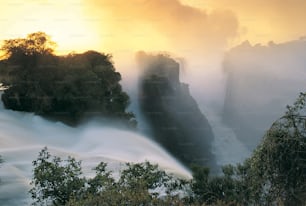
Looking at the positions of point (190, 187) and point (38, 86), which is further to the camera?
point (38, 86)

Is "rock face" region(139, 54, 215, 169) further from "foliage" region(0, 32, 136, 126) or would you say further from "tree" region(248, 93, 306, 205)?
"tree" region(248, 93, 306, 205)

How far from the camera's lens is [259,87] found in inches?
455

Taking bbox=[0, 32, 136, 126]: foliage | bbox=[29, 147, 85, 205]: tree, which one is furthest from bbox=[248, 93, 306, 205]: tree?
bbox=[0, 32, 136, 126]: foliage

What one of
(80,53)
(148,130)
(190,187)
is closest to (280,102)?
(148,130)

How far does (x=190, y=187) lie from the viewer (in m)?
3.97

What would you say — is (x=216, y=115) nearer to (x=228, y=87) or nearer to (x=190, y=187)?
(x=228, y=87)

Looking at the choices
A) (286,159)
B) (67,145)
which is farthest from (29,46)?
(286,159)

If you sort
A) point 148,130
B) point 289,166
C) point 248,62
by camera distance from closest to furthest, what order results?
1. point 289,166
2. point 148,130
3. point 248,62

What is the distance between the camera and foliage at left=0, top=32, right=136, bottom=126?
28.3ft

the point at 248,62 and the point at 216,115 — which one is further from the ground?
the point at 248,62

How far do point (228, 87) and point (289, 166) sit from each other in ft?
26.8

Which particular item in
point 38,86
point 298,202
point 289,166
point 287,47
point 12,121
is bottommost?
point 298,202

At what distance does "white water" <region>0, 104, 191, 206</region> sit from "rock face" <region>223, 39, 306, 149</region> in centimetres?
194

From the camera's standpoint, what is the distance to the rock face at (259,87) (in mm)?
10344
